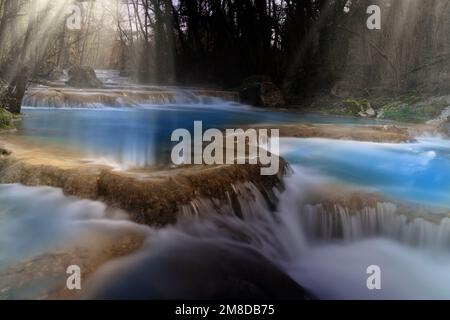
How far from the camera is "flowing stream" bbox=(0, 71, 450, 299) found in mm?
2396

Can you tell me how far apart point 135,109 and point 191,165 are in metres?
3.78

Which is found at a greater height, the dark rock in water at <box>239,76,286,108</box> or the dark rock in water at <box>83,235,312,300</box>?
the dark rock in water at <box>239,76,286,108</box>

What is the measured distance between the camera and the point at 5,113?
191 inches

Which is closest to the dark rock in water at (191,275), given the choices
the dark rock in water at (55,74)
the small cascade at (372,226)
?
the small cascade at (372,226)

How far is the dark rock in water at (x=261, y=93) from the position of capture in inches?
251

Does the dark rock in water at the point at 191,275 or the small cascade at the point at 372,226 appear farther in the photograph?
the small cascade at the point at 372,226

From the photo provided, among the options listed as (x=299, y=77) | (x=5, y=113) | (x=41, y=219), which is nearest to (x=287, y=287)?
(x=41, y=219)

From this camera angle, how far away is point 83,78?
7863 millimetres

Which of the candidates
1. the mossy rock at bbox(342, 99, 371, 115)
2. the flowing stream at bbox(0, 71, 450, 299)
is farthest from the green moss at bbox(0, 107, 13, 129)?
the mossy rock at bbox(342, 99, 371, 115)

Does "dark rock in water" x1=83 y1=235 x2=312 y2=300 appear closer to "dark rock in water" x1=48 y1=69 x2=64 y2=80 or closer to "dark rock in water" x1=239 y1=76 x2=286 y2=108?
"dark rock in water" x1=239 y1=76 x2=286 y2=108

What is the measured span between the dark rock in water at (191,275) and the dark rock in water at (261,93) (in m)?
4.02

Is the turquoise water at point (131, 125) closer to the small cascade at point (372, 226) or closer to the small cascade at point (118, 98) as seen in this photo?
the small cascade at point (118, 98)

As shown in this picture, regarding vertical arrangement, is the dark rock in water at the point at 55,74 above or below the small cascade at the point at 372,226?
above

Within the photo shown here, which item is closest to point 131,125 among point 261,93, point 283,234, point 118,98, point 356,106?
point 118,98
